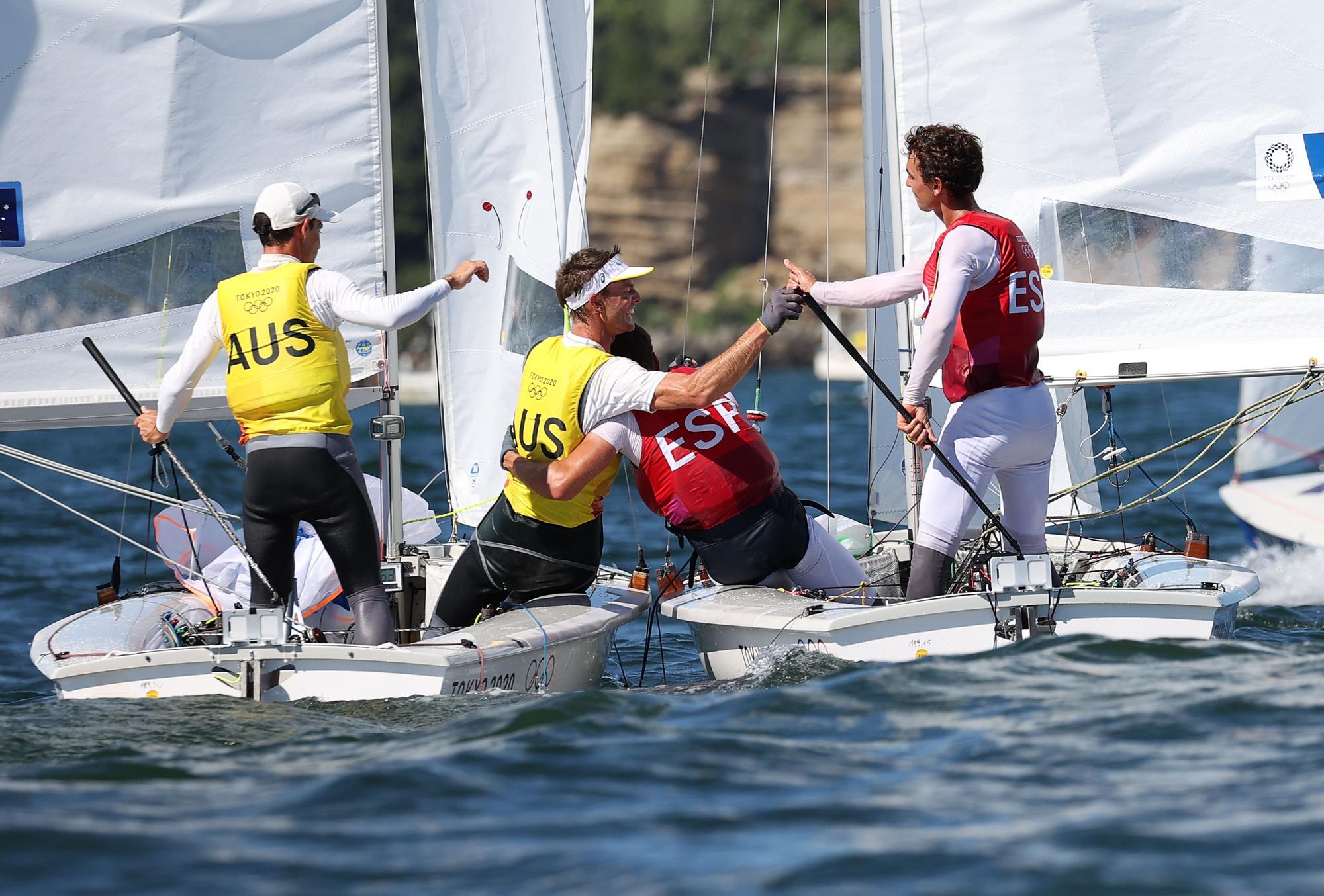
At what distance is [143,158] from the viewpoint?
5129 millimetres

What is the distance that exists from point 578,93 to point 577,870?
4108mm

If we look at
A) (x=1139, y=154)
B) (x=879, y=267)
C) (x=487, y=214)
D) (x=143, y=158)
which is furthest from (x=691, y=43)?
(x=143, y=158)

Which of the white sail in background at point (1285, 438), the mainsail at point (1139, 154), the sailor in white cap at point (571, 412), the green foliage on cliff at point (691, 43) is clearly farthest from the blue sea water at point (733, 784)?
the green foliage on cliff at point (691, 43)

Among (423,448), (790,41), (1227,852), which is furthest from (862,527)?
(790,41)

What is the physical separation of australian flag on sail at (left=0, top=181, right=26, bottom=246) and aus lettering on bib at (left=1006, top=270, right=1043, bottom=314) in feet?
9.78

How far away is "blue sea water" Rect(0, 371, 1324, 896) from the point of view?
8.45 ft

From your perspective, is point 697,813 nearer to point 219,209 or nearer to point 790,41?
point 219,209

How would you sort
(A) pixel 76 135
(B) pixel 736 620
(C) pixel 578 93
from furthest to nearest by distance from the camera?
1. (C) pixel 578 93
2. (A) pixel 76 135
3. (B) pixel 736 620

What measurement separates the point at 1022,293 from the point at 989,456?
43 centimetres

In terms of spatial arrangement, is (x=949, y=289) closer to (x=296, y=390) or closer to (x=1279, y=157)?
(x=296, y=390)

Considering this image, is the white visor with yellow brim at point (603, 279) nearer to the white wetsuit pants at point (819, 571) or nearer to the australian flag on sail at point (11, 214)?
the white wetsuit pants at point (819, 571)

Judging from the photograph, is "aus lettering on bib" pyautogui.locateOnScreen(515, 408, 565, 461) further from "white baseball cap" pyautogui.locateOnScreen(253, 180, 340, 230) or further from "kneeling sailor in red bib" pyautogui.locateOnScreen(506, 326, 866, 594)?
"white baseball cap" pyautogui.locateOnScreen(253, 180, 340, 230)

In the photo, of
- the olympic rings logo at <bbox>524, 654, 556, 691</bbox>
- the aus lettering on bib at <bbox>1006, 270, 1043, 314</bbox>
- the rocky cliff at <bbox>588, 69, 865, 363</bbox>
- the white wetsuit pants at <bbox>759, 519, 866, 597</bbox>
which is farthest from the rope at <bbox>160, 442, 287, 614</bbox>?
the rocky cliff at <bbox>588, 69, 865, 363</bbox>

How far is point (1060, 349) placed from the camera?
17.1 ft
